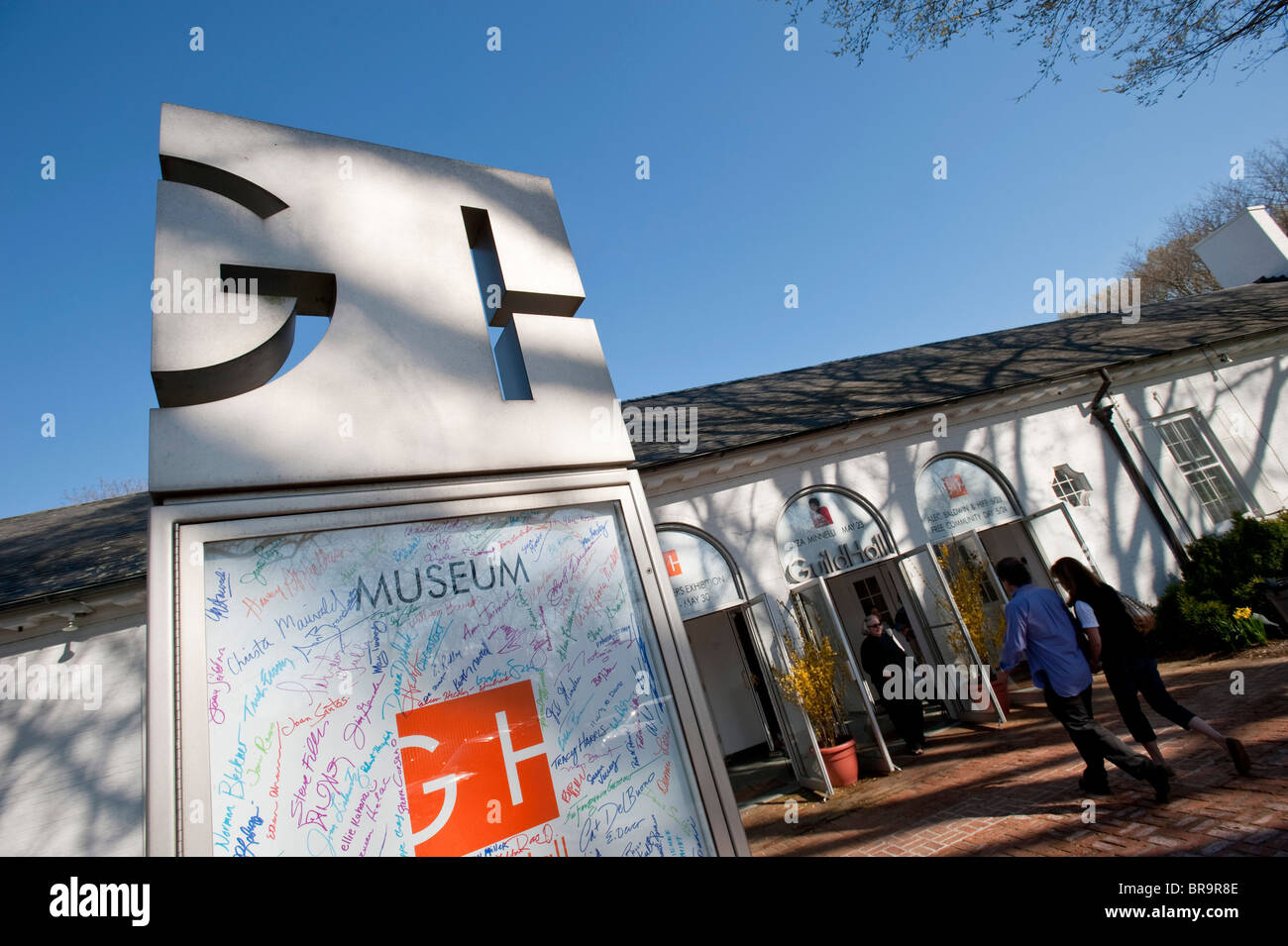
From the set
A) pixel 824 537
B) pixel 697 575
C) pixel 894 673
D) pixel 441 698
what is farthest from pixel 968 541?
pixel 441 698

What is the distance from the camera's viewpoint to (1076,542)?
11531 millimetres

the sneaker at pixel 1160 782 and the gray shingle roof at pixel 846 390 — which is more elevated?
the gray shingle roof at pixel 846 390

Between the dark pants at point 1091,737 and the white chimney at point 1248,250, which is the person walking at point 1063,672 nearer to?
the dark pants at point 1091,737

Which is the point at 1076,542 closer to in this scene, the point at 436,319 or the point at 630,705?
the point at 630,705

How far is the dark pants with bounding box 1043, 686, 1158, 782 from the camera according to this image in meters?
4.92

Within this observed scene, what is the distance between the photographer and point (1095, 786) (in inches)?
214

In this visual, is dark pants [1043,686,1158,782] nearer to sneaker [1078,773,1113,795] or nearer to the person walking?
the person walking

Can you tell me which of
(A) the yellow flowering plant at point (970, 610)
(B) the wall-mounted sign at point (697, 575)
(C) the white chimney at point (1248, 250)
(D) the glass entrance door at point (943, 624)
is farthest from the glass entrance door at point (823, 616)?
(C) the white chimney at point (1248, 250)

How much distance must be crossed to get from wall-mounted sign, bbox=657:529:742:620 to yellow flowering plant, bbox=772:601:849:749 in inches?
54.6

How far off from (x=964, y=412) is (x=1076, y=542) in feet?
9.95

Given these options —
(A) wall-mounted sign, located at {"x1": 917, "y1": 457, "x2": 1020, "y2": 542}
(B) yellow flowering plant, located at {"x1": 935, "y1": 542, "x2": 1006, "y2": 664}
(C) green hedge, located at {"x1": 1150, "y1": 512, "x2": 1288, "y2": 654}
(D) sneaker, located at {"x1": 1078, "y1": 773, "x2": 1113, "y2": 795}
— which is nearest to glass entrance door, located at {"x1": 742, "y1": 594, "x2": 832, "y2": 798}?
(B) yellow flowering plant, located at {"x1": 935, "y1": 542, "x2": 1006, "y2": 664}

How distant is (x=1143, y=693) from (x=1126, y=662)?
10.0 inches

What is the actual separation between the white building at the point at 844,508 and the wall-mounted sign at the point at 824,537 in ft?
0.12

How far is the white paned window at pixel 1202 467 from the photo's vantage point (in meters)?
12.8
